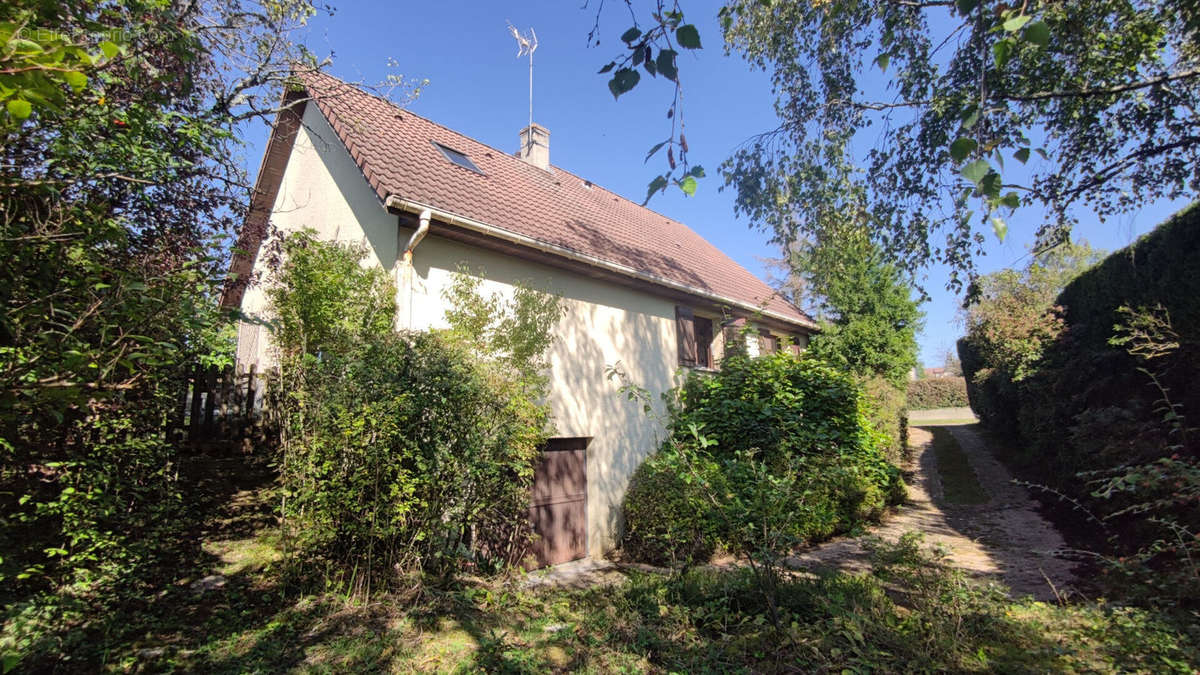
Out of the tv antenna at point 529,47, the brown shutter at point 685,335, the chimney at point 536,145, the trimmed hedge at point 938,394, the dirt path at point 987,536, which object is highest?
the tv antenna at point 529,47

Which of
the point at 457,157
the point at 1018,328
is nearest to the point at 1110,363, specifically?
the point at 1018,328

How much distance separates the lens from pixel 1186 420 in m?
5.56

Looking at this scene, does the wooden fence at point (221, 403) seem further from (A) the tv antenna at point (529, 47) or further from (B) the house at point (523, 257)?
(A) the tv antenna at point (529, 47)

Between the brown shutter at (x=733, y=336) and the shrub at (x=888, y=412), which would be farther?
the shrub at (x=888, y=412)

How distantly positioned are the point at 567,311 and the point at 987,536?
25.3 ft

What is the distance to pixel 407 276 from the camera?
6.34 metres

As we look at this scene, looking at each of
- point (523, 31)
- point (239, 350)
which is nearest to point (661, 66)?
point (523, 31)

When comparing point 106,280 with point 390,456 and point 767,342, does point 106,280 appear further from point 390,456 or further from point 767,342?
point 767,342

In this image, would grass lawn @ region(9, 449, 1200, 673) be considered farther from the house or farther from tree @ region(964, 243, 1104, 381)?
tree @ region(964, 243, 1104, 381)

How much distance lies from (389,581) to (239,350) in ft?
29.0

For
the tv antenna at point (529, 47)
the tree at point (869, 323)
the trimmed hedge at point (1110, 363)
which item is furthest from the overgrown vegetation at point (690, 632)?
the tree at point (869, 323)

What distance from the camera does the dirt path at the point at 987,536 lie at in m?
6.03

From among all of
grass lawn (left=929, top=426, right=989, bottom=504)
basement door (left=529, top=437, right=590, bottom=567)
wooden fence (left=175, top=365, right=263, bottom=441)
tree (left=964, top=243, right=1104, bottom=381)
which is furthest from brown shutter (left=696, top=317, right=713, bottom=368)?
wooden fence (left=175, top=365, right=263, bottom=441)

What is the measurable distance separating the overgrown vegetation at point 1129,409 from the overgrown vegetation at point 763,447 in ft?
9.38
